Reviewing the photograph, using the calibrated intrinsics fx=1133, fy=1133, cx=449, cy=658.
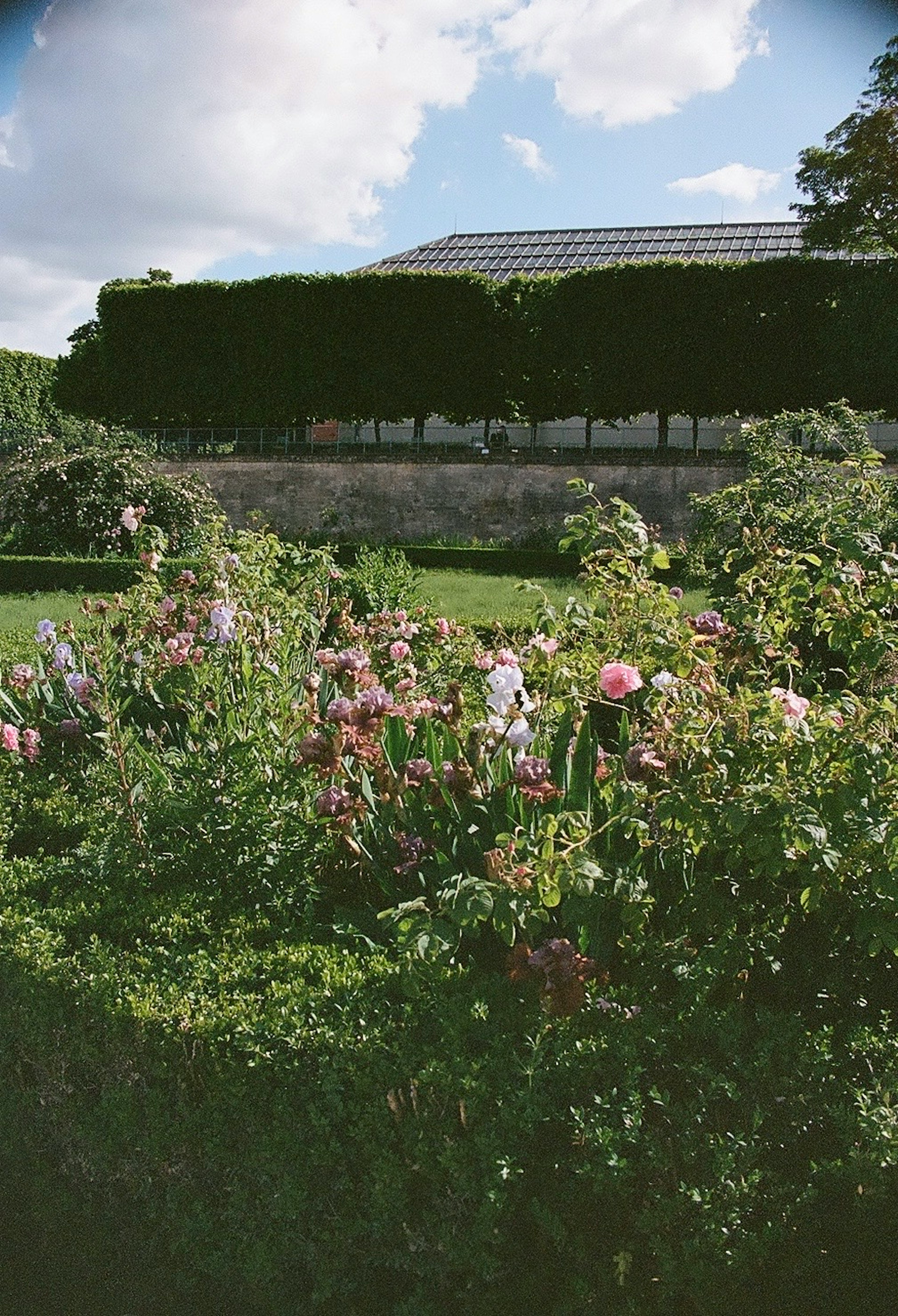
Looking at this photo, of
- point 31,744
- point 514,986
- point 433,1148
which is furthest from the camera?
point 31,744

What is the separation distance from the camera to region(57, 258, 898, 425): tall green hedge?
2153cm

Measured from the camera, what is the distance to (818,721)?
2570mm

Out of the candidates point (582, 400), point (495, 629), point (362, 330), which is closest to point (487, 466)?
point (582, 400)

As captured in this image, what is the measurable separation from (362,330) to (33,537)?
9.65 metres

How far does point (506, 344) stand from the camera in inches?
922

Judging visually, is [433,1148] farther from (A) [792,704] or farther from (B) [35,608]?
Answer: (B) [35,608]

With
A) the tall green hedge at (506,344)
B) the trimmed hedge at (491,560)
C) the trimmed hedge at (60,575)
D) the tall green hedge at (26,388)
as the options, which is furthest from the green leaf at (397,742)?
the tall green hedge at (26,388)

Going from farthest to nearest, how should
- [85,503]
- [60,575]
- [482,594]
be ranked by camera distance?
[85,503] < [60,575] < [482,594]

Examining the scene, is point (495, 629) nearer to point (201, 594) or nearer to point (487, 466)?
point (201, 594)

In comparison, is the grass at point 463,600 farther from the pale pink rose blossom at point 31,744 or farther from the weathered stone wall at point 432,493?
the weathered stone wall at point 432,493

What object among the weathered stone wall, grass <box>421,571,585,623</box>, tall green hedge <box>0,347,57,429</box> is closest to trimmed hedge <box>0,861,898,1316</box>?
grass <box>421,571,585,623</box>

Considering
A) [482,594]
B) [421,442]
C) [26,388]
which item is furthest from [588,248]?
[482,594]

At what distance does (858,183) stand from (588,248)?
39.0ft

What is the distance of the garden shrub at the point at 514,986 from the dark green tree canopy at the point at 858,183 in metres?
21.2
